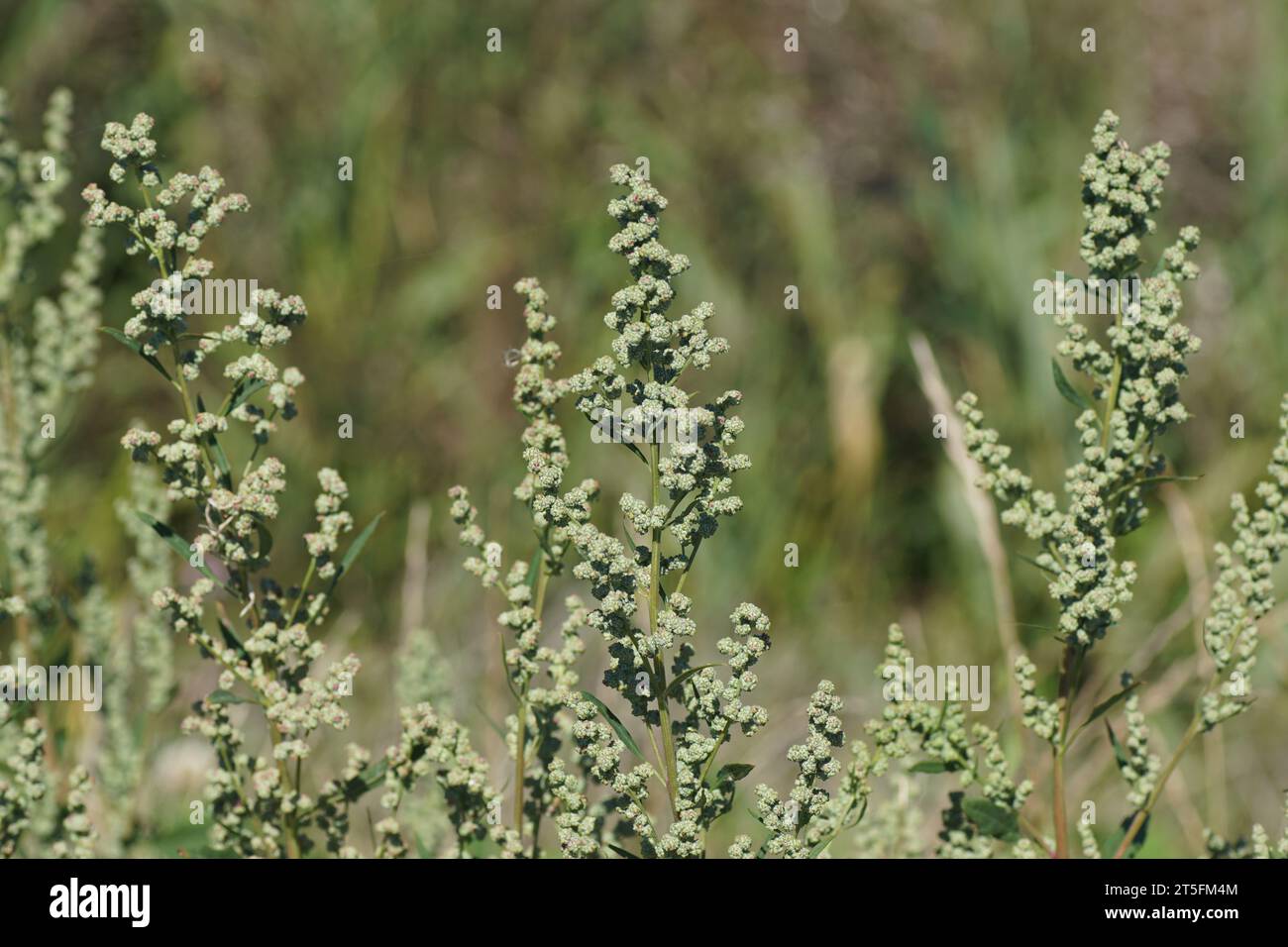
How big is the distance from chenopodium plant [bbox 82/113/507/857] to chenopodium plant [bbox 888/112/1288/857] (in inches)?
30.7

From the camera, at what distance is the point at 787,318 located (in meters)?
5.86

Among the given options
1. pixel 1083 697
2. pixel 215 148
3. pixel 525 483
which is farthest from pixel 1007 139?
pixel 525 483

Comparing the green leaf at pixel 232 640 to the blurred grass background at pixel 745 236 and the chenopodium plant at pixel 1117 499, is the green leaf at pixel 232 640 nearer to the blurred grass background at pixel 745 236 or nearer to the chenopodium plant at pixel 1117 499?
the chenopodium plant at pixel 1117 499

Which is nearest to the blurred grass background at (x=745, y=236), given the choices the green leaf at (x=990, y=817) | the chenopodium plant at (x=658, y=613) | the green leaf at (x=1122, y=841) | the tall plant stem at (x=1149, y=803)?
the green leaf at (x=1122, y=841)

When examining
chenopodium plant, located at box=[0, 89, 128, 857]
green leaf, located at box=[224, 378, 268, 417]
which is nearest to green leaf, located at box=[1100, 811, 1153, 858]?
green leaf, located at box=[224, 378, 268, 417]

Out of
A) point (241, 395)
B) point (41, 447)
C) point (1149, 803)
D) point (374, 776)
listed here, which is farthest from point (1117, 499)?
point (41, 447)

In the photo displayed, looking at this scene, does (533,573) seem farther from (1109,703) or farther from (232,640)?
(1109,703)

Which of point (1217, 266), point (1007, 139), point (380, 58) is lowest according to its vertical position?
point (1217, 266)

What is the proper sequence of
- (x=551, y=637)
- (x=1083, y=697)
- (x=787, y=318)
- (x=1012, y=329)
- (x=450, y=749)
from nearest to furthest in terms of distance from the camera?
(x=450, y=749) → (x=1083, y=697) → (x=551, y=637) → (x=1012, y=329) → (x=787, y=318)

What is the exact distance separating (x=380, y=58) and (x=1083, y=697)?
4.04 metres

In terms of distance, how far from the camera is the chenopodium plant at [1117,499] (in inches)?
76.3

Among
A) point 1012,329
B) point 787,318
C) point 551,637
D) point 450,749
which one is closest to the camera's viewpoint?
point 450,749

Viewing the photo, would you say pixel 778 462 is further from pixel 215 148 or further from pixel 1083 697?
pixel 215 148

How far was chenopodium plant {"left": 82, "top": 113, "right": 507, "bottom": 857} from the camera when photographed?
184 centimetres
